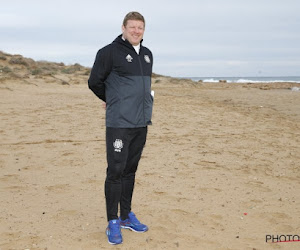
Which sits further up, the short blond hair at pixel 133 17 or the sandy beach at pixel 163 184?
the short blond hair at pixel 133 17

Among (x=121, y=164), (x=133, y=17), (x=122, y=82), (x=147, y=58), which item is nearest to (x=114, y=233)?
(x=121, y=164)

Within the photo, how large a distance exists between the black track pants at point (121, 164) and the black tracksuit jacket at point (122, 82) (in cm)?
10

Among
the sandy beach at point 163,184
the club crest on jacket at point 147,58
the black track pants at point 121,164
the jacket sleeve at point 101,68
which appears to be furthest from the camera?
the sandy beach at point 163,184

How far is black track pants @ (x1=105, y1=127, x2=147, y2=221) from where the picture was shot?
3.40 metres

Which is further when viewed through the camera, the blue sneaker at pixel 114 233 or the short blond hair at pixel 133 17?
the blue sneaker at pixel 114 233

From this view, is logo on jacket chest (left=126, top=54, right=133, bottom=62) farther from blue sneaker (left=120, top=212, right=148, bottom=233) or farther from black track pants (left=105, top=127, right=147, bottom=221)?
blue sneaker (left=120, top=212, right=148, bottom=233)

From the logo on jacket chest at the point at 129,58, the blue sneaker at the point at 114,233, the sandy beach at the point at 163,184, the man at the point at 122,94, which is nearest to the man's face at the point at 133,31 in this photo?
the man at the point at 122,94

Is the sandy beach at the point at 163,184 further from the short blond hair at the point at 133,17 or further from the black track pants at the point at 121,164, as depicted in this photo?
the short blond hair at the point at 133,17

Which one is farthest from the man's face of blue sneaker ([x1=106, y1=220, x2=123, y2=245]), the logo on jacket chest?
blue sneaker ([x1=106, y1=220, x2=123, y2=245])

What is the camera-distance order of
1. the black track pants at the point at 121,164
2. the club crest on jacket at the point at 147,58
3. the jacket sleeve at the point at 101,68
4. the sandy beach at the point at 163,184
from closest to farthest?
the jacket sleeve at the point at 101,68 < the black track pants at the point at 121,164 < the club crest on jacket at the point at 147,58 < the sandy beach at the point at 163,184

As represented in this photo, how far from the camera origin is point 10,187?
16.1ft

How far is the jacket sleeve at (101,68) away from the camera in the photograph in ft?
10.8

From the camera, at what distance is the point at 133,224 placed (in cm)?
376

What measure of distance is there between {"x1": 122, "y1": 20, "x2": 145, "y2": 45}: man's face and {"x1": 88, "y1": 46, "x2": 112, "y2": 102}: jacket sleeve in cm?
22
